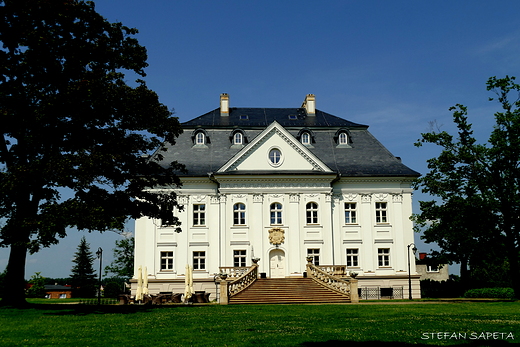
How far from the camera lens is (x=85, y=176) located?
20.3 m

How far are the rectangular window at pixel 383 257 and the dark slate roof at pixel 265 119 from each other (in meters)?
10.6

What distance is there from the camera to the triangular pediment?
40062 millimetres

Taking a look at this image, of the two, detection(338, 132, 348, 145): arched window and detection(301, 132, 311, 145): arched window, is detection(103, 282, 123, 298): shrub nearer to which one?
detection(301, 132, 311, 145): arched window

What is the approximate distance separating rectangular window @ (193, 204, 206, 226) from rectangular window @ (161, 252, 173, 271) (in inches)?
120

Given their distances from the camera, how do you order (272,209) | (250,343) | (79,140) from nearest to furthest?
(250,343)
(79,140)
(272,209)

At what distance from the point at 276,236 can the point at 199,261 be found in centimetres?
608

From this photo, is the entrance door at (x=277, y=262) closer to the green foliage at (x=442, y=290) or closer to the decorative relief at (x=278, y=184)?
the decorative relief at (x=278, y=184)

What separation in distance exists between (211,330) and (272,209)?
86.3ft

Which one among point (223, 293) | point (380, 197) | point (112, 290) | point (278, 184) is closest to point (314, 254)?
point (278, 184)

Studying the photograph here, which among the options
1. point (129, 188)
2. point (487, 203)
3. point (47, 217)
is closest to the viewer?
point (47, 217)

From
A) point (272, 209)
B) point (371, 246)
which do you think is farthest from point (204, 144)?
point (371, 246)

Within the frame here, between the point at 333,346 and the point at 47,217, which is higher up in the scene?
the point at 47,217

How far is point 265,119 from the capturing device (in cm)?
4647

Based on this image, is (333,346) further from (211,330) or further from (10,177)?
(10,177)
